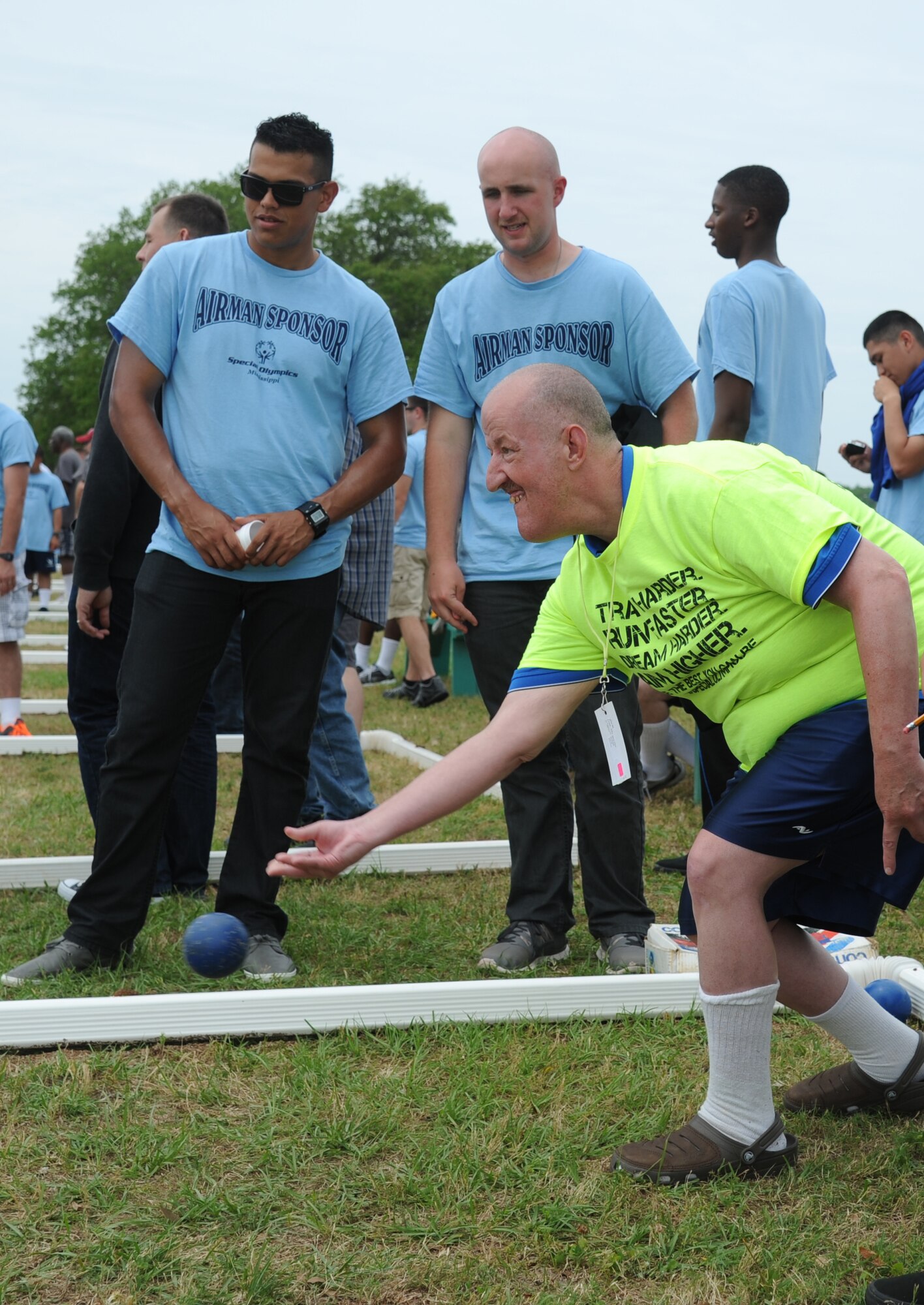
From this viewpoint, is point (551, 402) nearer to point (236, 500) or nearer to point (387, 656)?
point (236, 500)

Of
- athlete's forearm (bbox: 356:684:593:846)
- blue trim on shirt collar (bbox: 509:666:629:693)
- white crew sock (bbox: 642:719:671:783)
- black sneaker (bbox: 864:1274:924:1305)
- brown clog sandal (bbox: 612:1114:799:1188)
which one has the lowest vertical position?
white crew sock (bbox: 642:719:671:783)

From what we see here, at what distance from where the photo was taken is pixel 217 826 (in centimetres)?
645

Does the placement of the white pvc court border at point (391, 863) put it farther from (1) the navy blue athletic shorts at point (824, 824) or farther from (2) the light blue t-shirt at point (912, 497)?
(1) the navy blue athletic shorts at point (824, 824)

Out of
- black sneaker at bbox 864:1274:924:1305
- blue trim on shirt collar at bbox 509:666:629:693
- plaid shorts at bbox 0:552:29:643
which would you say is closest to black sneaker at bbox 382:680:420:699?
plaid shorts at bbox 0:552:29:643

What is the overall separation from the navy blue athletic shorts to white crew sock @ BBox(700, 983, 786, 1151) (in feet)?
0.61

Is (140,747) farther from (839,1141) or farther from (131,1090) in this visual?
(839,1141)

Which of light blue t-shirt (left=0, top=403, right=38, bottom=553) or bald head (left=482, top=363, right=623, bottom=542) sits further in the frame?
light blue t-shirt (left=0, top=403, right=38, bottom=553)

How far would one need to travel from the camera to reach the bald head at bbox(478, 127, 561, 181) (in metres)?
4.16

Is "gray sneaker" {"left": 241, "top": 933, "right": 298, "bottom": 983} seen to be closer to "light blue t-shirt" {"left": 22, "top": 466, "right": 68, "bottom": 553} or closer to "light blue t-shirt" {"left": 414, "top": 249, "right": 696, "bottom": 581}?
"light blue t-shirt" {"left": 414, "top": 249, "right": 696, "bottom": 581}

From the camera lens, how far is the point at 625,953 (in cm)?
412

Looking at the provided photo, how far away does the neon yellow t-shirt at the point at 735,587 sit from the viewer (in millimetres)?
2590

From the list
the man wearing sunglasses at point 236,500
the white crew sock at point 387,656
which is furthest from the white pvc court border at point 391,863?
the white crew sock at point 387,656

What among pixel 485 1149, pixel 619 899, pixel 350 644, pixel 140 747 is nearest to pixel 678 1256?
pixel 485 1149

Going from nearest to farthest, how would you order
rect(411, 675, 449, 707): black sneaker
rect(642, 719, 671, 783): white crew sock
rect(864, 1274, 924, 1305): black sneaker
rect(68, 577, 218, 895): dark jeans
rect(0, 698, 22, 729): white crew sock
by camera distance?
rect(864, 1274, 924, 1305): black sneaker, rect(68, 577, 218, 895): dark jeans, rect(642, 719, 671, 783): white crew sock, rect(0, 698, 22, 729): white crew sock, rect(411, 675, 449, 707): black sneaker
